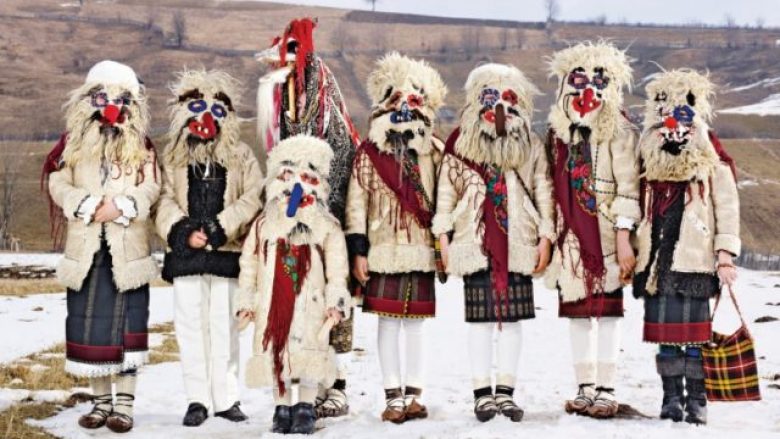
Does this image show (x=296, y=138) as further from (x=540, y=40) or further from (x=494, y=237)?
(x=540, y=40)

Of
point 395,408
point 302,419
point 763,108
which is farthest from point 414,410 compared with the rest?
point 763,108

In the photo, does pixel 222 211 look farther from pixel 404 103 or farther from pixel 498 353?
pixel 498 353

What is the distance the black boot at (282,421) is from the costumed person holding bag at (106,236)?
3.58 ft

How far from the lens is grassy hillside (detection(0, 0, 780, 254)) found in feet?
290

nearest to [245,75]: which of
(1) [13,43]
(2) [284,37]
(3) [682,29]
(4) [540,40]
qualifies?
(1) [13,43]

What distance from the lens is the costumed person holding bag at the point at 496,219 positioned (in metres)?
6.12

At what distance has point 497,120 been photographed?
244 inches

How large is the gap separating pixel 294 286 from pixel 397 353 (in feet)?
3.06

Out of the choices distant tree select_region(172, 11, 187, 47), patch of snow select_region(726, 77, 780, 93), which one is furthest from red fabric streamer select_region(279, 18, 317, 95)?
distant tree select_region(172, 11, 187, 47)

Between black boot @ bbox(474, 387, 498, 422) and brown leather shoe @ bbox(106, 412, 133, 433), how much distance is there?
243cm

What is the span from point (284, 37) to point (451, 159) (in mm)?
1705

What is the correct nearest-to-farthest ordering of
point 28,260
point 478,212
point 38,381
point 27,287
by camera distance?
point 478,212
point 38,381
point 27,287
point 28,260

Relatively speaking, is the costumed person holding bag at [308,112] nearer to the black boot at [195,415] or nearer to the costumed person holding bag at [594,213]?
the black boot at [195,415]

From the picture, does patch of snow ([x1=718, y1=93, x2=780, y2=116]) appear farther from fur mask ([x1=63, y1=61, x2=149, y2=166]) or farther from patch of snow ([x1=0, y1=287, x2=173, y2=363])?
fur mask ([x1=63, y1=61, x2=149, y2=166])
